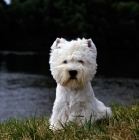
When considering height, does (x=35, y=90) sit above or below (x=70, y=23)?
below

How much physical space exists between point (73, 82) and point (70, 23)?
200ft

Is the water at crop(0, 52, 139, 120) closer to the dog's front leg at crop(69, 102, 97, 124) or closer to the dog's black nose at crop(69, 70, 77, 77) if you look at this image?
the dog's front leg at crop(69, 102, 97, 124)

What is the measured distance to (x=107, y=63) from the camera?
4791cm

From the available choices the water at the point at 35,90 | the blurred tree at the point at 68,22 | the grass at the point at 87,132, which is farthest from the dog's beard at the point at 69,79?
the blurred tree at the point at 68,22

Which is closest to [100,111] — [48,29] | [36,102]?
[36,102]

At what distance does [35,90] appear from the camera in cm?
2905

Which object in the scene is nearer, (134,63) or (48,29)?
(134,63)

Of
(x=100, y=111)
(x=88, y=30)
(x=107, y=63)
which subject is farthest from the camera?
(x=88, y=30)

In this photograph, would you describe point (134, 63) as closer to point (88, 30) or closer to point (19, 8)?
point (88, 30)

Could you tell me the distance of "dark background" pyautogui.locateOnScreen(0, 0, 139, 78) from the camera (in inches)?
2675

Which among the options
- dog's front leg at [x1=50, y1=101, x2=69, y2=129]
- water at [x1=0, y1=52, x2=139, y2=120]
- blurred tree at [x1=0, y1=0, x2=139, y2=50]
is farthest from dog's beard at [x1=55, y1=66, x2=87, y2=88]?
blurred tree at [x1=0, y1=0, x2=139, y2=50]

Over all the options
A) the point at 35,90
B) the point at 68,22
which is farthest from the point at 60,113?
the point at 68,22

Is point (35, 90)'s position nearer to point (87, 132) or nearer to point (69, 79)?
point (69, 79)

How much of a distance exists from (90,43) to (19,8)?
2659 inches
